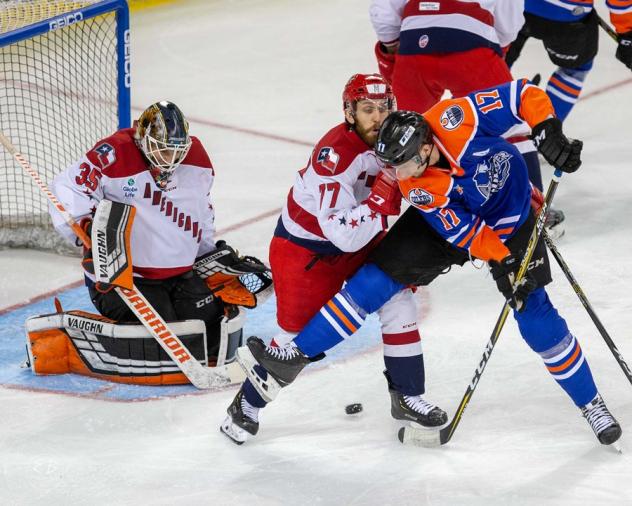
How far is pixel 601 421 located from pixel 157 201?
4.63 feet

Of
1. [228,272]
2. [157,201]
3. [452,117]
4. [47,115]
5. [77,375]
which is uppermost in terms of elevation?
[452,117]

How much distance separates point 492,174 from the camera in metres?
2.86

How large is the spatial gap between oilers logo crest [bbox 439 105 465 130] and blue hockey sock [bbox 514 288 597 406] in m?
0.45

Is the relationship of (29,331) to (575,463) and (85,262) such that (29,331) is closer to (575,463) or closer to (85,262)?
(85,262)

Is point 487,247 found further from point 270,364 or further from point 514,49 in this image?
point 514,49

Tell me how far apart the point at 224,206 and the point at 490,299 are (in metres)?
1.43

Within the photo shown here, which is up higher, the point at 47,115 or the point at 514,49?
the point at 514,49

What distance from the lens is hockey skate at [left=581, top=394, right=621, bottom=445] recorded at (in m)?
2.94

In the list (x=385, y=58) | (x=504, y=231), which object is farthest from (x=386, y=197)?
(x=385, y=58)

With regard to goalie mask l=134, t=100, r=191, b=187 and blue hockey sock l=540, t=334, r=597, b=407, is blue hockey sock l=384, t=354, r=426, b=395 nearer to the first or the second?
blue hockey sock l=540, t=334, r=597, b=407

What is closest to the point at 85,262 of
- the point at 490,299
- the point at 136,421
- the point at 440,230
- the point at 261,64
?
the point at 136,421

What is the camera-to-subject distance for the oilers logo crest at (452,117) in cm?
285

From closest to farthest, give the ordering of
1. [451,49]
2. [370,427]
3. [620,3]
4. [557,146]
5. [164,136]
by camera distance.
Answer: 1. [557,146]
2. [370,427]
3. [164,136]
4. [451,49]
5. [620,3]

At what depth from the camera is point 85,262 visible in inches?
133
